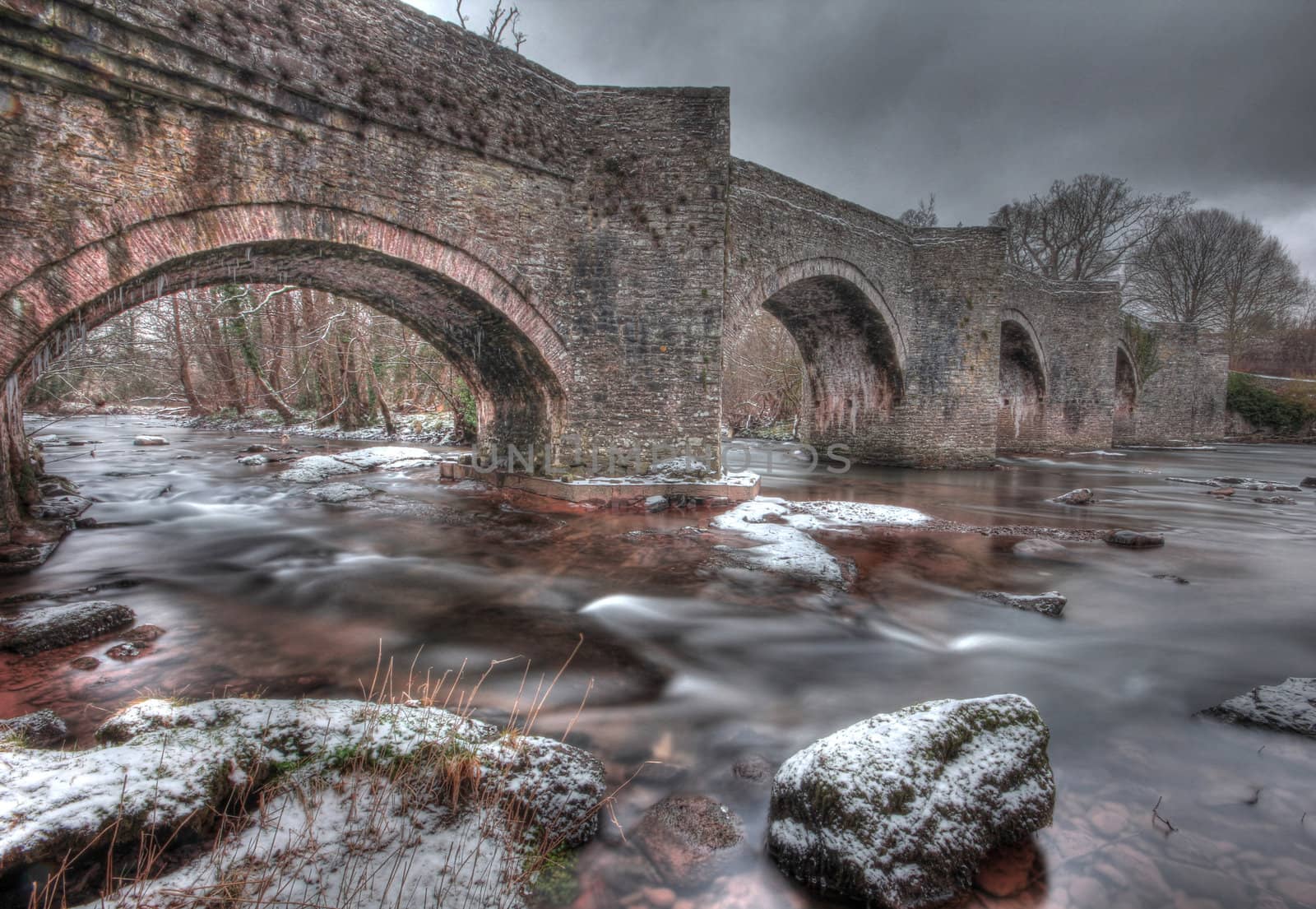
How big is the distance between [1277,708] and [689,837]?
10.1 feet

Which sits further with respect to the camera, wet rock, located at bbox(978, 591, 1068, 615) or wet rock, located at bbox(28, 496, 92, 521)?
wet rock, located at bbox(28, 496, 92, 521)

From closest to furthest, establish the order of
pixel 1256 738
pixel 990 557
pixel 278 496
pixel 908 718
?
pixel 908 718
pixel 1256 738
pixel 990 557
pixel 278 496

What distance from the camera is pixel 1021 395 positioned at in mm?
18531

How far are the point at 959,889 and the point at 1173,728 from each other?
1881 millimetres

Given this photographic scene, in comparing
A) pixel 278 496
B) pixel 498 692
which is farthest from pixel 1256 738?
pixel 278 496

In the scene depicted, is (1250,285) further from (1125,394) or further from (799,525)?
(799,525)

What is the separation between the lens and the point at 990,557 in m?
6.12

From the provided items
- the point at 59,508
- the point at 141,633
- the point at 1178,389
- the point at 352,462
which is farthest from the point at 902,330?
the point at 1178,389

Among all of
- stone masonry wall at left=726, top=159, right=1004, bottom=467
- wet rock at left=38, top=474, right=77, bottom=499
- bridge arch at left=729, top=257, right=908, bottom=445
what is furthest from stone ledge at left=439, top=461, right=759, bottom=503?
wet rock at left=38, top=474, right=77, bottom=499

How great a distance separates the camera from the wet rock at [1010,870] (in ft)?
6.59

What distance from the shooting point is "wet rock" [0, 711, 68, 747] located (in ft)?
8.27

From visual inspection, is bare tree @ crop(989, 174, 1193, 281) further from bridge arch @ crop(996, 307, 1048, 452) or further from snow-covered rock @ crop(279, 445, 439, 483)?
snow-covered rock @ crop(279, 445, 439, 483)

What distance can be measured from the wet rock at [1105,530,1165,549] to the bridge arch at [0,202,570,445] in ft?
22.0

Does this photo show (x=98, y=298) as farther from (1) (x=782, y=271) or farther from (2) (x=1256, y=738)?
(1) (x=782, y=271)
